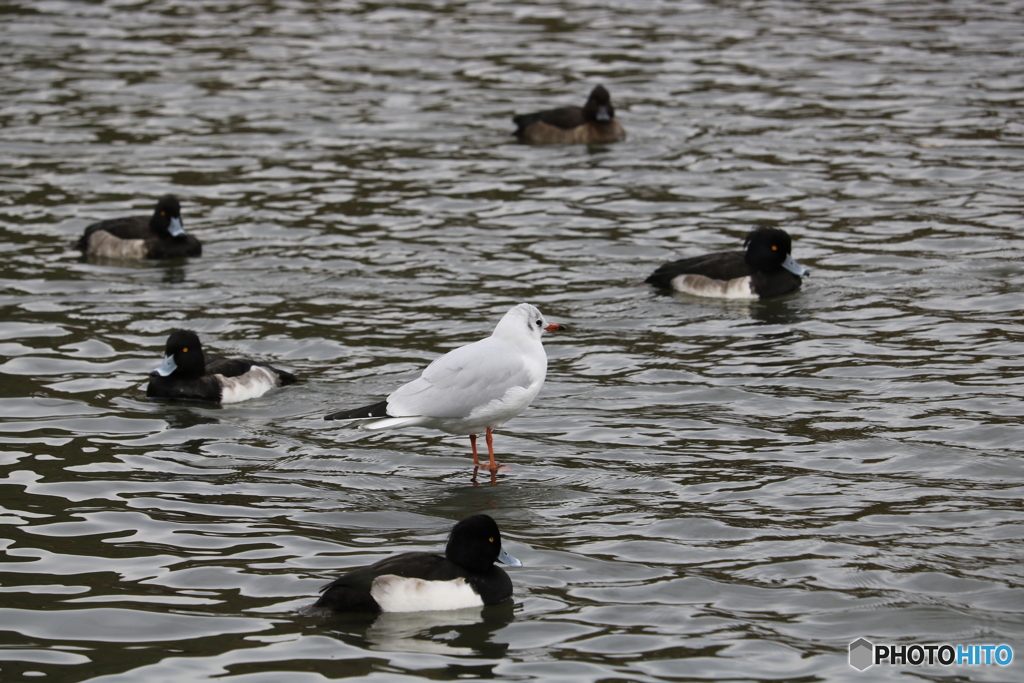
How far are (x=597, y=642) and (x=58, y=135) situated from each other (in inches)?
619

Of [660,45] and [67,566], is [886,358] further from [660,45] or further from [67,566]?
[660,45]

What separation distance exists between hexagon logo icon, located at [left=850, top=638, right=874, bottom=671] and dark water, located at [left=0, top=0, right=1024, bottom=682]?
10 centimetres

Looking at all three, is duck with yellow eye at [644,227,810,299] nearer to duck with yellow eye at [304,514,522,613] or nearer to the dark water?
the dark water

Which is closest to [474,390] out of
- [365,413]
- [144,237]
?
[365,413]

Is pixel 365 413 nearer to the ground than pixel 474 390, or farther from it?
nearer to the ground

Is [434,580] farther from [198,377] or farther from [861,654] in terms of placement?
[198,377]

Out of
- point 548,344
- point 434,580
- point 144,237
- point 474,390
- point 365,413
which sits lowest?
point 434,580

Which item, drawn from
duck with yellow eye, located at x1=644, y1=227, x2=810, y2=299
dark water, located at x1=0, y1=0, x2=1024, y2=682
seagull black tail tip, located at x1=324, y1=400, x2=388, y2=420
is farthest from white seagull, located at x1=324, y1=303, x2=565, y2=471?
duck with yellow eye, located at x1=644, y1=227, x2=810, y2=299

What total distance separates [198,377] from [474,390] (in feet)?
10.6

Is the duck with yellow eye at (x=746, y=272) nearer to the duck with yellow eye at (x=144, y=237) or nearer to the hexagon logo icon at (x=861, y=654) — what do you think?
the duck with yellow eye at (x=144, y=237)

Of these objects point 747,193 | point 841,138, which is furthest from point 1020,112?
point 747,193

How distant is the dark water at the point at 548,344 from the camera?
770 cm

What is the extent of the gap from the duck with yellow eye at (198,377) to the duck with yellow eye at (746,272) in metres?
4.72

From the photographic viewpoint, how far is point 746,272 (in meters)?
14.6
